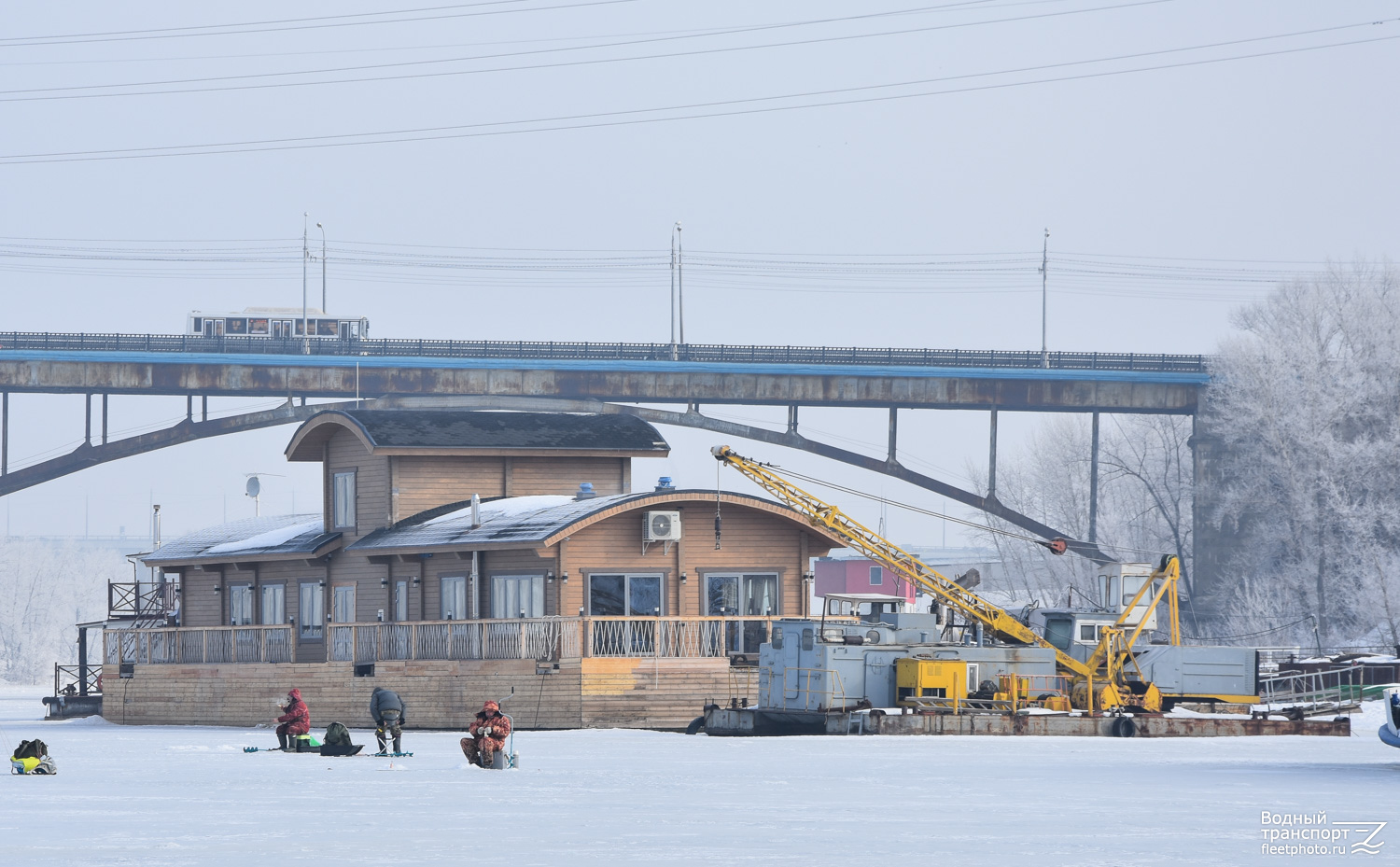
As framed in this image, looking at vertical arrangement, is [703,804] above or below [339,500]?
below

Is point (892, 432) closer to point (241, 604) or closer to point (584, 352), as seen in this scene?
point (584, 352)

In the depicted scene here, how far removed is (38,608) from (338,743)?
12476 cm

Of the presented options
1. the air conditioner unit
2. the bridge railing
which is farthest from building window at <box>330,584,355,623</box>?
the bridge railing

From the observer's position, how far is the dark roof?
151 feet

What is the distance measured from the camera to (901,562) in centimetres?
4272

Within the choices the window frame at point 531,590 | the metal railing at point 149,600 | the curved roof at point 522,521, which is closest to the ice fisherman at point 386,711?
the curved roof at point 522,521

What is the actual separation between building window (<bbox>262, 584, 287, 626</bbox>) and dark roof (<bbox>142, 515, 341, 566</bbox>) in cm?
104

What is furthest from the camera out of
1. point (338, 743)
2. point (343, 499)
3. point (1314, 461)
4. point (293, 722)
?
point (1314, 461)

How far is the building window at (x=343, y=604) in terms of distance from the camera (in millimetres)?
45188

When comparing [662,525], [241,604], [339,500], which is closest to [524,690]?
[662,525]

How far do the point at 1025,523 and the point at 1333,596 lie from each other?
12.0 metres

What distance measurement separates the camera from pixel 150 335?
81.5 meters

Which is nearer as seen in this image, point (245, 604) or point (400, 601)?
point (400, 601)

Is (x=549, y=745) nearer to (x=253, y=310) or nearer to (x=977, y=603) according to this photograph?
(x=977, y=603)
